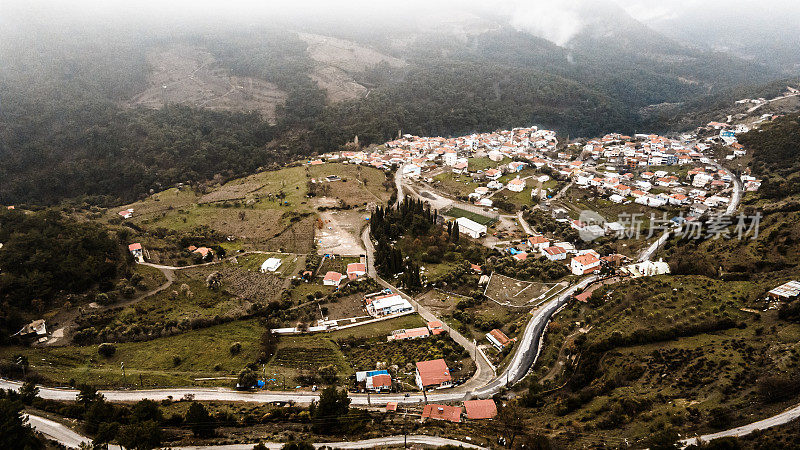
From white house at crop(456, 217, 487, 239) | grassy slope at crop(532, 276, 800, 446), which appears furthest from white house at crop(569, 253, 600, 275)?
white house at crop(456, 217, 487, 239)

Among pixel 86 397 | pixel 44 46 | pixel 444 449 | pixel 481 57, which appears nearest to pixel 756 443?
pixel 444 449

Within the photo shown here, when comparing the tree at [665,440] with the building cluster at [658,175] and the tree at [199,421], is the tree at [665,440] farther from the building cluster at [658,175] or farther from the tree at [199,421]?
the building cluster at [658,175]

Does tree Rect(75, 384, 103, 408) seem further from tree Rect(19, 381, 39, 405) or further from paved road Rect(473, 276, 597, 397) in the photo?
paved road Rect(473, 276, 597, 397)

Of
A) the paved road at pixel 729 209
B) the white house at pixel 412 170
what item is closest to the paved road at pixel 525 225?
the paved road at pixel 729 209

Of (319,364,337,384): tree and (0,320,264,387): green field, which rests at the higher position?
(319,364,337,384): tree

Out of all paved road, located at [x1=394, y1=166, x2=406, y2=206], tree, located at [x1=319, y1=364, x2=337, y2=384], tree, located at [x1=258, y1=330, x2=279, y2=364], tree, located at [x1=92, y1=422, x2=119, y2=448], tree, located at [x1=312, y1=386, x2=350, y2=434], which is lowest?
paved road, located at [x1=394, y1=166, x2=406, y2=206]

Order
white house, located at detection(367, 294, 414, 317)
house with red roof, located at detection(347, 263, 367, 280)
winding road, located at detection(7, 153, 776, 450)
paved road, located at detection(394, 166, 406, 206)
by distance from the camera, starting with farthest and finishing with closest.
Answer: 1. paved road, located at detection(394, 166, 406, 206)
2. house with red roof, located at detection(347, 263, 367, 280)
3. white house, located at detection(367, 294, 414, 317)
4. winding road, located at detection(7, 153, 776, 450)

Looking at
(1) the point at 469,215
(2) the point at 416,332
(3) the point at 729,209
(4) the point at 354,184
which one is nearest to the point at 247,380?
(2) the point at 416,332
